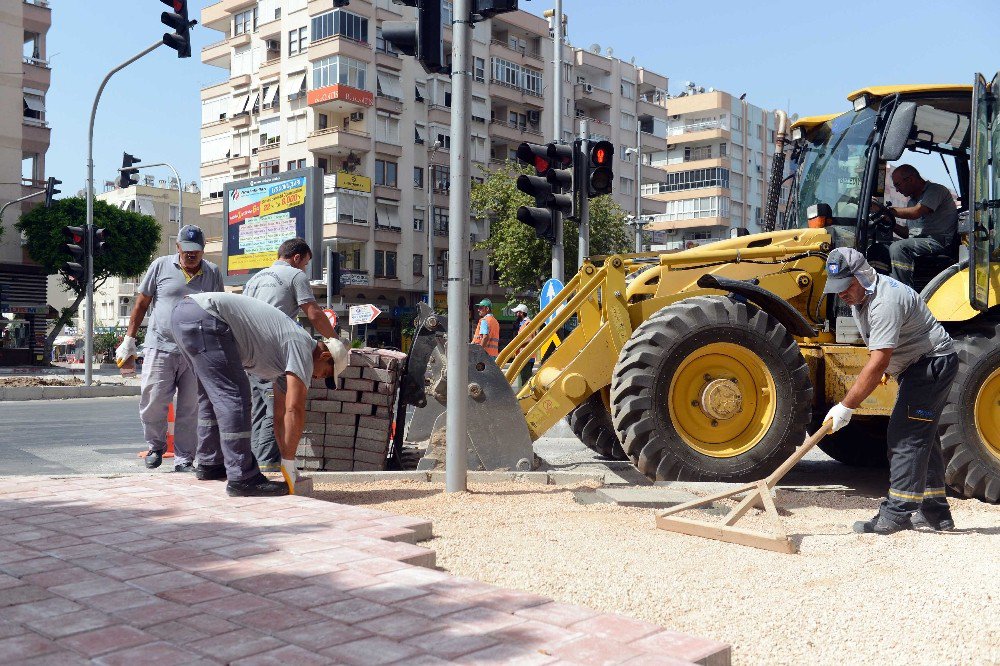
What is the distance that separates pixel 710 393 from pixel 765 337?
0.61m

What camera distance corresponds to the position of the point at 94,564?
14.0 feet

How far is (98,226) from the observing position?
184 ft

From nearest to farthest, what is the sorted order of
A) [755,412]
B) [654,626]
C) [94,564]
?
[654,626], [94,564], [755,412]

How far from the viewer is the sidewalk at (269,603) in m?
3.13

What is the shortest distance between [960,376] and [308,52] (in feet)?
163

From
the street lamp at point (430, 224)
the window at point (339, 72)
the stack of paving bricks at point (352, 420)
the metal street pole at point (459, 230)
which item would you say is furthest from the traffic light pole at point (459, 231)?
the window at point (339, 72)

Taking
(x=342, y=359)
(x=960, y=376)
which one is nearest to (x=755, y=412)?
(x=960, y=376)

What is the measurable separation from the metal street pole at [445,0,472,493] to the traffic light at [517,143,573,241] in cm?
442

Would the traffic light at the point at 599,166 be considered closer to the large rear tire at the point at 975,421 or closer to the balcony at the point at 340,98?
the large rear tire at the point at 975,421

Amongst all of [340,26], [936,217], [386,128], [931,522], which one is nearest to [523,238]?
[386,128]

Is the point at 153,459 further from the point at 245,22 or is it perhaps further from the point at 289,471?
the point at 245,22

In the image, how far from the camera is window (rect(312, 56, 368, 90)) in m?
51.4

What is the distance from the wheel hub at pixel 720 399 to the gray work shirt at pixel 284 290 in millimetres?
3125

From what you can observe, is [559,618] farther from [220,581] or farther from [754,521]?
[754,521]
